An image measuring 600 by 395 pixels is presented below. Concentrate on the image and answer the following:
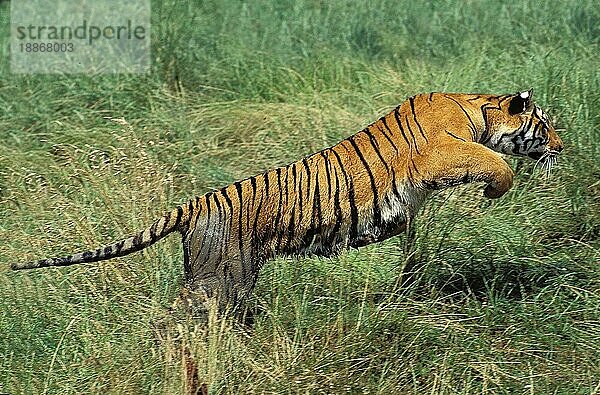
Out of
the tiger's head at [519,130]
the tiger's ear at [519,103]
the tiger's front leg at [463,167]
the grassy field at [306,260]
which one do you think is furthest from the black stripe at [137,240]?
the tiger's ear at [519,103]

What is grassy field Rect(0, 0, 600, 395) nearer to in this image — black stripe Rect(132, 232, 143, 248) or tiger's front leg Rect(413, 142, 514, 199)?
black stripe Rect(132, 232, 143, 248)

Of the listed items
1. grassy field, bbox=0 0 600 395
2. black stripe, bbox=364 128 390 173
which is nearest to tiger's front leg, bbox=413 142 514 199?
black stripe, bbox=364 128 390 173

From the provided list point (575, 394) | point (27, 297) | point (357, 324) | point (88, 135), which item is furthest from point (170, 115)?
point (575, 394)

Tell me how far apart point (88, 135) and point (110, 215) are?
4.74 ft

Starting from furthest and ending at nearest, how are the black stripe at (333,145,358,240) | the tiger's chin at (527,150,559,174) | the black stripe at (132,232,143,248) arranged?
1. the tiger's chin at (527,150,559,174)
2. the black stripe at (333,145,358,240)
3. the black stripe at (132,232,143,248)

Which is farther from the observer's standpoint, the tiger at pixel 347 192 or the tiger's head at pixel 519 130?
the tiger's head at pixel 519 130

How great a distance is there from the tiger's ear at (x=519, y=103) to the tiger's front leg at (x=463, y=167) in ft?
0.88

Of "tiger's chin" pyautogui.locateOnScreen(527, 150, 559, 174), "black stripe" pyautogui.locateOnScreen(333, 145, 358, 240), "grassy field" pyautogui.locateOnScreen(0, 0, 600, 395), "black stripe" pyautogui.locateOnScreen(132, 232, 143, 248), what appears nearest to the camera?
"grassy field" pyautogui.locateOnScreen(0, 0, 600, 395)

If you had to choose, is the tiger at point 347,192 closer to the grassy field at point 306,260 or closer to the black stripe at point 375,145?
the black stripe at point 375,145

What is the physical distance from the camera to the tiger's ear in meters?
4.04

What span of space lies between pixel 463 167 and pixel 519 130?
39 centimetres

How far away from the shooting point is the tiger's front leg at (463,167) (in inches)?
150

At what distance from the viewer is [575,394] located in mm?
3566

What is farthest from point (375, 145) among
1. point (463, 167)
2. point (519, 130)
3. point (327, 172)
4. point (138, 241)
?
point (138, 241)
